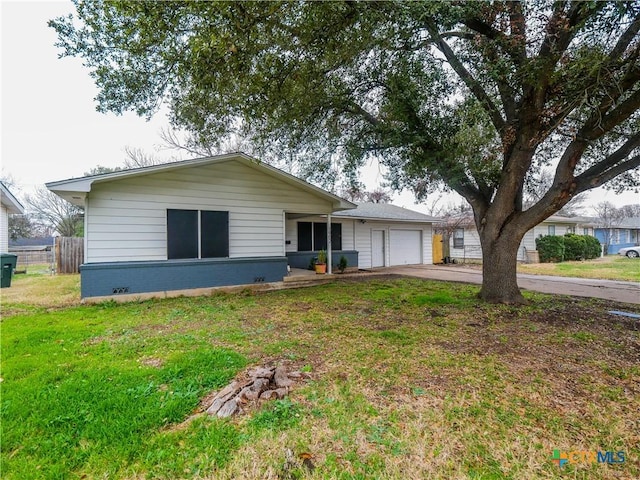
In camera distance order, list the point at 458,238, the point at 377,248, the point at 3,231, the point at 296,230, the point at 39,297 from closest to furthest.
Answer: the point at 39,297
the point at 3,231
the point at 296,230
the point at 377,248
the point at 458,238

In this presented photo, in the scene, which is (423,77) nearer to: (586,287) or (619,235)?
(586,287)

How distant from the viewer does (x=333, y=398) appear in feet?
9.24

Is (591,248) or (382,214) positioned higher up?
(382,214)

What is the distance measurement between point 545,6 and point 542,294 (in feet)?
21.0

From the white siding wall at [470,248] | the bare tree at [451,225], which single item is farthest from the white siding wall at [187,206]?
the white siding wall at [470,248]

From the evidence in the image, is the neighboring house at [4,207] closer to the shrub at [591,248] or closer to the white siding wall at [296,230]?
the white siding wall at [296,230]

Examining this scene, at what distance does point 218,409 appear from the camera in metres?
2.62

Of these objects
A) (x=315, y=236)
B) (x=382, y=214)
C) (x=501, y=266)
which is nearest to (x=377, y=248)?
(x=382, y=214)

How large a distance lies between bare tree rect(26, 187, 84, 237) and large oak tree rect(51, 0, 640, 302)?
2559 centimetres

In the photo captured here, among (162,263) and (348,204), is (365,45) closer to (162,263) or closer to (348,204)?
(348,204)

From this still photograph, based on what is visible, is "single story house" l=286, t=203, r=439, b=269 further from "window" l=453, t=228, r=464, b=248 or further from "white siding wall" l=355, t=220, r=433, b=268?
"window" l=453, t=228, r=464, b=248

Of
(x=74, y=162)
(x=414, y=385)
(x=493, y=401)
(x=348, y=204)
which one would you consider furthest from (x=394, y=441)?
(x=74, y=162)

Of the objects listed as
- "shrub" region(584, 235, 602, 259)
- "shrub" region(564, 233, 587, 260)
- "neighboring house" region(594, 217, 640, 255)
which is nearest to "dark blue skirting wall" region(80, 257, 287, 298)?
"shrub" region(564, 233, 587, 260)

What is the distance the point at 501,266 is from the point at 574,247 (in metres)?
17.1
